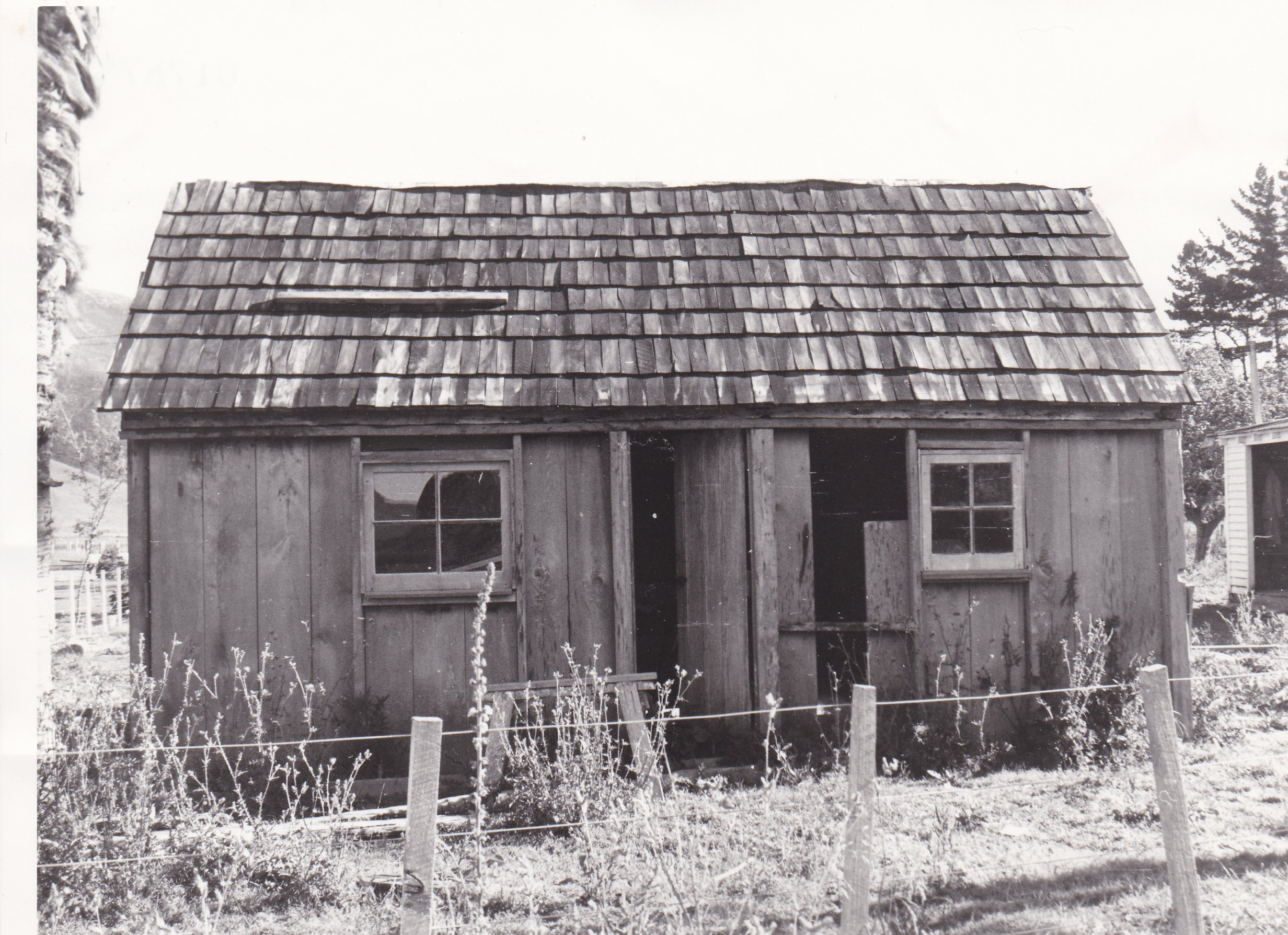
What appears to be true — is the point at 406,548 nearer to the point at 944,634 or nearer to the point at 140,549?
the point at 140,549

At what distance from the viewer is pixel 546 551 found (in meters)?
6.68

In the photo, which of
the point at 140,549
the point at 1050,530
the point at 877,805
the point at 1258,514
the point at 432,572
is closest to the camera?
the point at 877,805

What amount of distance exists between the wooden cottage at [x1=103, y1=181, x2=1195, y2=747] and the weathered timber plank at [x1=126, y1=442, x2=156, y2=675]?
0.08 ft

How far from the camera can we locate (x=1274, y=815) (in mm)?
5301

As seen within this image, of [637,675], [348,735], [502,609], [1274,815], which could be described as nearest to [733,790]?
[637,675]

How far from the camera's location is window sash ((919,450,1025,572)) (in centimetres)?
692

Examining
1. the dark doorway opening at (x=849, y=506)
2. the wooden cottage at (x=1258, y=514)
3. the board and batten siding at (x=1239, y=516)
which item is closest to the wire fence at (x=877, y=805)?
the dark doorway opening at (x=849, y=506)

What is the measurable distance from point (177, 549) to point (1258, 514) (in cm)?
1688

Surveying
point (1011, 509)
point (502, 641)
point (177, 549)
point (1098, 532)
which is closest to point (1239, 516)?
point (1098, 532)

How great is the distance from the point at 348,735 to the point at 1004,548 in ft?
16.7

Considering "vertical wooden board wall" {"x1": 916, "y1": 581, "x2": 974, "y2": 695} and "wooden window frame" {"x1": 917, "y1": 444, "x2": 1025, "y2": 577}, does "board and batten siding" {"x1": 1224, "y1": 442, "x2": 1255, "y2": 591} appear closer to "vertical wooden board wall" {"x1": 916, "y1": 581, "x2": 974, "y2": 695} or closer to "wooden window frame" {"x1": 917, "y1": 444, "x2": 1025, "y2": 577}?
"wooden window frame" {"x1": 917, "y1": 444, "x2": 1025, "y2": 577}

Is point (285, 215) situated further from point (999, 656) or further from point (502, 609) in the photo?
point (999, 656)

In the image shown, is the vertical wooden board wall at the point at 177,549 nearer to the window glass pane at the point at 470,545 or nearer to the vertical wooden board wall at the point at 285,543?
the vertical wooden board wall at the point at 285,543

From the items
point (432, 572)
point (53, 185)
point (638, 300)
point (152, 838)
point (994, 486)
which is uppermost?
point (53, 185)
